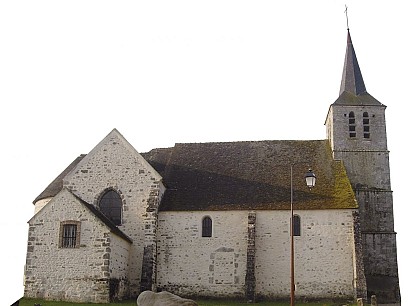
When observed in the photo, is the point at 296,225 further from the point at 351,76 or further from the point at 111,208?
the point at 351,76

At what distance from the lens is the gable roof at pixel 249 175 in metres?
29.6

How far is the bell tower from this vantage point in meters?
30.8

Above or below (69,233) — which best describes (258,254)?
below

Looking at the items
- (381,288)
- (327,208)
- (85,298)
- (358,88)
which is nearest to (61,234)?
(85,298)

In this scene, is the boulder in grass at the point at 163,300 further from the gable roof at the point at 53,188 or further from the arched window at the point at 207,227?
the gable roof at the point at 53,188

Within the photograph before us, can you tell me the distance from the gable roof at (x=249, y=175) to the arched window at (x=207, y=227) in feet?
2.27

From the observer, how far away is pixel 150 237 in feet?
95.5

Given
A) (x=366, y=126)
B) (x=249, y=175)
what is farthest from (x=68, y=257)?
(x=366, y=126)

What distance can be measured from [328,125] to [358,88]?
300cm

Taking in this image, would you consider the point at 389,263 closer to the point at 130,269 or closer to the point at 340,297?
the point at 340,297

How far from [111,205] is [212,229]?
5.60 metres

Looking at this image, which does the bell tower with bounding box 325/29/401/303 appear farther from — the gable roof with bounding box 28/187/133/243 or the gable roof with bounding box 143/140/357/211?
the gable roof with bounding box 28/187/133/243

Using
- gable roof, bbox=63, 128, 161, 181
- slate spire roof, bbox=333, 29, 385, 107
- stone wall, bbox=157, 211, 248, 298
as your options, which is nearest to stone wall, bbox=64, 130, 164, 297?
gable roof, bbox=63, 128, 161, 181

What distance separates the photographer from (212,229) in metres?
29.5
